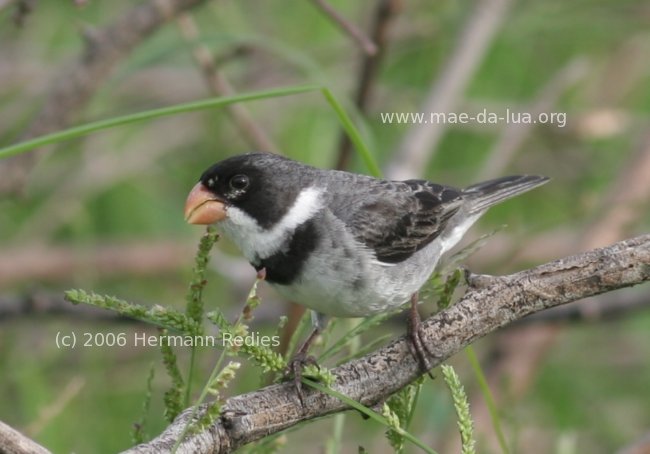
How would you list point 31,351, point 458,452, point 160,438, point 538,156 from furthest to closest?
point 538,156 → point 31,351 → point 458,452 → point 160,438

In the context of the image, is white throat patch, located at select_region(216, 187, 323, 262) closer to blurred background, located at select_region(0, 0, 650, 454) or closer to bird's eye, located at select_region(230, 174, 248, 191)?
bird's eye, located at select_region(230, 174, 248, 191)

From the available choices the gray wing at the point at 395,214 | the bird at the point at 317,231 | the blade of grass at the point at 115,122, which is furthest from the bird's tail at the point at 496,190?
the blade of grass at the point at 115,122

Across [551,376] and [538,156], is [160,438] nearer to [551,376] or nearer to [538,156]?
[551,376]

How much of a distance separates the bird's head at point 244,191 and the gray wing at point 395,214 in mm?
214

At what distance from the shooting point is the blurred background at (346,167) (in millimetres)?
5082

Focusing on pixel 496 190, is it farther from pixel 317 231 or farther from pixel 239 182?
pixel 239 182

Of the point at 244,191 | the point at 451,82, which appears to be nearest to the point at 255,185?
the point at 244,191

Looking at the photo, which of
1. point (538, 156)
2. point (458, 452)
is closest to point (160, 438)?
point (458, 452)

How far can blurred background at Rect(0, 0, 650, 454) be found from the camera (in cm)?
508

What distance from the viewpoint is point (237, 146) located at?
6.52 meters

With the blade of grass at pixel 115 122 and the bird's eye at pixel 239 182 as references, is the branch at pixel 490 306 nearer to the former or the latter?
the blade of grass at pixel 115 122

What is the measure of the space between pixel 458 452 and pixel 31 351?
2.31m

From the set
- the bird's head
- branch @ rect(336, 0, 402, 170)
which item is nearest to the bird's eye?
the bird's head

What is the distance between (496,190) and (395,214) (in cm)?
71
